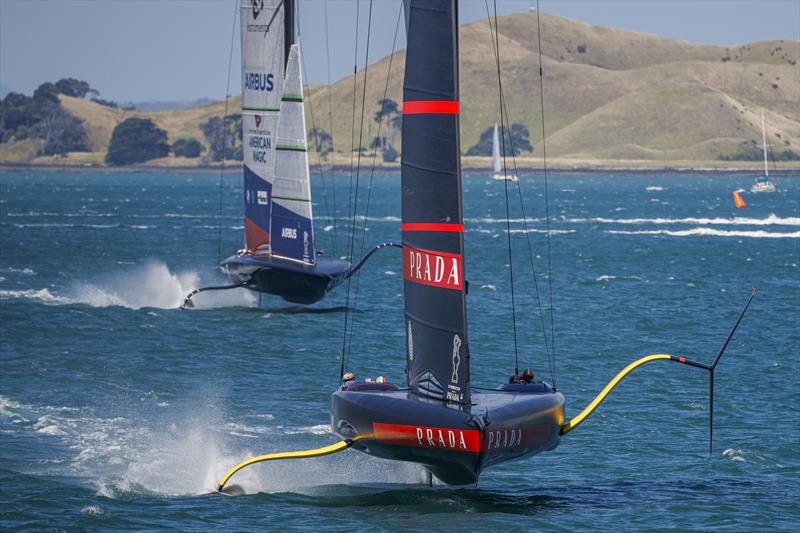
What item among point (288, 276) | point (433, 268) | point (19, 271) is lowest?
point (19, 271)

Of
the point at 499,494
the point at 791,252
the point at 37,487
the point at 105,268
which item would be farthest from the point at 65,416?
the point at 791,252

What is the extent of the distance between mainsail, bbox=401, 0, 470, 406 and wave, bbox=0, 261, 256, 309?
3128 centimetres

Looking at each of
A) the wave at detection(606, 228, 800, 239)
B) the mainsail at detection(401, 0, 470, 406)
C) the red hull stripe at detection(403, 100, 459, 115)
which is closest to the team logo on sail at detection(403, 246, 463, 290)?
the mainsail at detection(401, 0, 470, 406)

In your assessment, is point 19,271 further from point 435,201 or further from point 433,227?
point 435,201

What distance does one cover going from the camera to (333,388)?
3644 centimetres

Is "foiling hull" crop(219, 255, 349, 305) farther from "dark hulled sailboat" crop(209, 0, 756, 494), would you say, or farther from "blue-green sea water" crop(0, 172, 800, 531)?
"dark hulled sailboat" crop(209, 0, 756, 494)

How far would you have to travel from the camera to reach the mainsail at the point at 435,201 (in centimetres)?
2239

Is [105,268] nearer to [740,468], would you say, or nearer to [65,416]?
[65,416]

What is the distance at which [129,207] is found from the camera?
483 feet

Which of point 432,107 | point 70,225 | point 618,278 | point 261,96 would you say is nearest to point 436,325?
point 432,107

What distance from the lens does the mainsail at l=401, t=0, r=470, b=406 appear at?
73.5 feet

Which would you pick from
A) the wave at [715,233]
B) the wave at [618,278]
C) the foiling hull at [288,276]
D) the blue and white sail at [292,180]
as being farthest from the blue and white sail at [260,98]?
the wave at [715,233]

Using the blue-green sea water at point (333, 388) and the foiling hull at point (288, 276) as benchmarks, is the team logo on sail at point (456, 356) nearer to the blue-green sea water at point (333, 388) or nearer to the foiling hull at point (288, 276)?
the blue-green sea water at point (333, 388)

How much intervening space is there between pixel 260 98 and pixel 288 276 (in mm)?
8285
